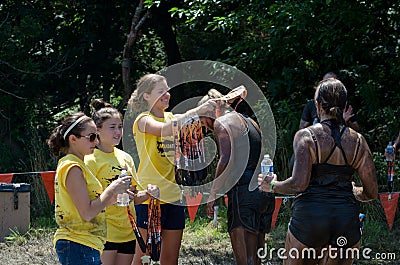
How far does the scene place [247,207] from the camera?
5.14 m

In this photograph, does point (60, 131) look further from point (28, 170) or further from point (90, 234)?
point (28, 170)

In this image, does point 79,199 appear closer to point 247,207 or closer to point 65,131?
point 65,131

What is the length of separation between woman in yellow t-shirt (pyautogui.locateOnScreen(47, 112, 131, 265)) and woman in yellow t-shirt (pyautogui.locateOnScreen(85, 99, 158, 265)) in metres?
0.53

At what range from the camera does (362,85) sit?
356 inches

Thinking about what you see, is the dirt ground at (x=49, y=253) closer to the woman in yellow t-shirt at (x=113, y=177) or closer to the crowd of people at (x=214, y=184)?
the crowd of people at (x=214, y=184)

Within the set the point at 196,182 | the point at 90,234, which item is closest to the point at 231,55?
the point at 196,182

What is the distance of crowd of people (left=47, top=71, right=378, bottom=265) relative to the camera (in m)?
4.05

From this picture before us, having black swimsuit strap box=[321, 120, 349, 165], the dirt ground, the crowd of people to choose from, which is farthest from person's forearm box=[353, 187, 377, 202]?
the dirt ground

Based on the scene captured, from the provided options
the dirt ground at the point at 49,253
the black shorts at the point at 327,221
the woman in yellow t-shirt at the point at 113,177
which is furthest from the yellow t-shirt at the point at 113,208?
the dirt ground at the point at 49,253

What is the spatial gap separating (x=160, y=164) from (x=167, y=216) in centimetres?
39

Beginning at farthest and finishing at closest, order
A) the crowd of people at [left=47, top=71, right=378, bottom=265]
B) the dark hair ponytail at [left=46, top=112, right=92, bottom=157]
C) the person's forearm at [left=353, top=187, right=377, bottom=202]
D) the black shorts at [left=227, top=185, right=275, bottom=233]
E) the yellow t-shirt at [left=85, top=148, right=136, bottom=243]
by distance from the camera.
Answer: the black shorts at [left=227, top=185, right=275, bottom=233], the yellow t-shirt at [left=85, top=148, right=136, bottom=243], the person's forearm at [left=353, top=187, right=377, bottom=202], the dark hair ponytail at [left=46, top=112, right=92, bottom=157], the crowd of people at [left=47, top=71, right=378, bottom=265]

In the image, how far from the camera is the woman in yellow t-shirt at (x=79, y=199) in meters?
3.96

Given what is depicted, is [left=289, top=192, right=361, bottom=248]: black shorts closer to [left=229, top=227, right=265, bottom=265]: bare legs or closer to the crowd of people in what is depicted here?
the crowd of people

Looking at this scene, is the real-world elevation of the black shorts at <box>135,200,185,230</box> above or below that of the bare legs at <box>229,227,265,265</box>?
above
